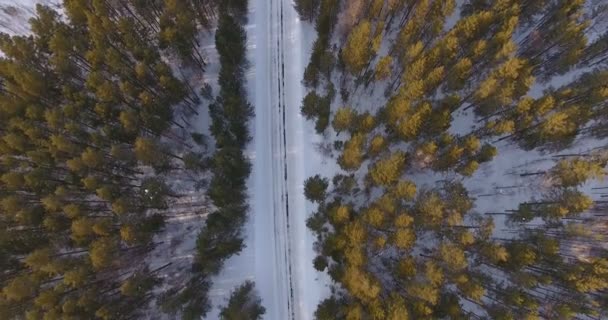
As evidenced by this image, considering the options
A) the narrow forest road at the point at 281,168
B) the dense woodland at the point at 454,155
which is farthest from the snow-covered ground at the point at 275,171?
the dense woodland at the point at 454,155

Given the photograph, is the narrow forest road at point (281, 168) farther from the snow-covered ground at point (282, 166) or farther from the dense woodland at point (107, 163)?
the dense woodland at point (107, 163)

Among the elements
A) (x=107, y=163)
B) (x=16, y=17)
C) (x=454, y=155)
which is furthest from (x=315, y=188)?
(x=16, y=17)

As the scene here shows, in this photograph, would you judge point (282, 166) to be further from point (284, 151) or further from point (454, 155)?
point (454, 155)

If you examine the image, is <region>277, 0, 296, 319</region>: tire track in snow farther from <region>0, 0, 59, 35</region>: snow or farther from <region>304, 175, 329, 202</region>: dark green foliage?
<region>0, 0, 59, 35</region>: snow

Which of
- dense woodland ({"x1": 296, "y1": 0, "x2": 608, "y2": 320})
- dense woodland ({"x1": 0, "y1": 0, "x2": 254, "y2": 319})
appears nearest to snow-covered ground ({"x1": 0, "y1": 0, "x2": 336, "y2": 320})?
dense woodland ({"x1": 0, "y1": 0, "x2": 254, "y2": 319})

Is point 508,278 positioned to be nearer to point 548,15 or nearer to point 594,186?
point 594,186

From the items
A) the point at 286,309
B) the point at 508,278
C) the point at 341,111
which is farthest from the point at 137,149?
the point at 508,278
